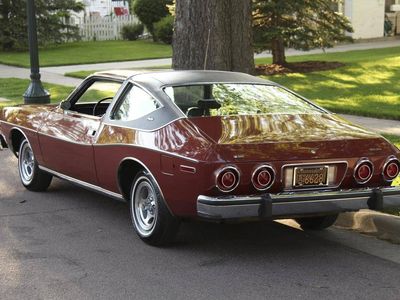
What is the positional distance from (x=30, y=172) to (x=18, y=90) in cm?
1019

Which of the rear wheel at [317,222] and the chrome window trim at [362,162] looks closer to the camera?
the chrome window trim at [362,162]

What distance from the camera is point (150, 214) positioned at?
5656 millimetres

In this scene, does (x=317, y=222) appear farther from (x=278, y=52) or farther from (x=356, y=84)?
(x=278, y=52)

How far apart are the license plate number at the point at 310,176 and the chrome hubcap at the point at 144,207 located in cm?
123

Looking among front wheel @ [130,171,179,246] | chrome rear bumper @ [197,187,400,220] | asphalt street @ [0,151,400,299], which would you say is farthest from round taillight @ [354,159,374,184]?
front wheel @ [130,171,179,246]

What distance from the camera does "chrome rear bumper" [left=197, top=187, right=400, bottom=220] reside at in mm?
4820

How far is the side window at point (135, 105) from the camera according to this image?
18.9ft

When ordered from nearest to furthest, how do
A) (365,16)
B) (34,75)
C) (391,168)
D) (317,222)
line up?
(391,168)
(317,222)
(34,75)
(365,16)

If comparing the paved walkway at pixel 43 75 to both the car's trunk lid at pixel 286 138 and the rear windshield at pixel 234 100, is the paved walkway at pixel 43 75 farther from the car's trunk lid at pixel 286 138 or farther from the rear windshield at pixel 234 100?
the car's trunk lid at pixel 286 138

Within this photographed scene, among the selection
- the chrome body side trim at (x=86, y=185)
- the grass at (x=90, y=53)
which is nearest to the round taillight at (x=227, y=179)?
the chrome body side trim at (x=86, y=185)

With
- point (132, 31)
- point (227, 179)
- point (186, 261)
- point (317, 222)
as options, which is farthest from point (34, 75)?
point (132, 31)

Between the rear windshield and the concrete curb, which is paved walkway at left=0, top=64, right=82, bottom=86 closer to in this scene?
the rear windshield

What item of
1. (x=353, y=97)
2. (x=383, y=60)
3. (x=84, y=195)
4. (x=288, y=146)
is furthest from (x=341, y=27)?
(x=288, y=146)

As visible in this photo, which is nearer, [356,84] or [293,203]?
[293,203]
